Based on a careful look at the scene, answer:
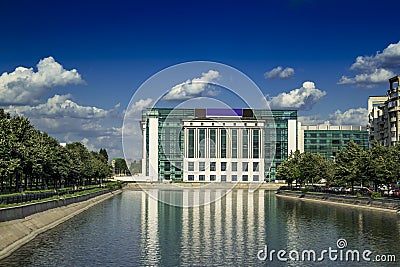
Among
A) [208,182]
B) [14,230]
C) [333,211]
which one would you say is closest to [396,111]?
[333,211]

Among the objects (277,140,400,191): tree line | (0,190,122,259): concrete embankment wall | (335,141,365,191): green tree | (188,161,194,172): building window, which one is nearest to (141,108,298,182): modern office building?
(188,161,194,172): building window

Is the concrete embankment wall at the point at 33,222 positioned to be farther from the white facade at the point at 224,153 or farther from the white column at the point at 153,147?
the white column at the point at 153,147

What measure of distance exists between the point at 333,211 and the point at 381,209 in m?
6.75

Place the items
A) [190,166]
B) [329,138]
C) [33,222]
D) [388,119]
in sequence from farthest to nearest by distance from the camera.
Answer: [329,138]
[190,166]
[388,119]
[33,222]

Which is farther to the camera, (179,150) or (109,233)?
(179,150)

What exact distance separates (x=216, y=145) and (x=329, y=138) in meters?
33.6

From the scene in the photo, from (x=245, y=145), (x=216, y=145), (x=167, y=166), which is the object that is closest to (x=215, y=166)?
(x=216, y=145)

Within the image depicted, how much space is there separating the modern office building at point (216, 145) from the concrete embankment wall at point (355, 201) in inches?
1960

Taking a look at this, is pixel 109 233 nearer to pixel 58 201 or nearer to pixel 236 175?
pixel 58 201

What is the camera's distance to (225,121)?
6393 inches

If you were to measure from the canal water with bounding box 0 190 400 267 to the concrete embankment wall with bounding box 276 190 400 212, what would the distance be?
5.36ft

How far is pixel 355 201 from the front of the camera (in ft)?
258

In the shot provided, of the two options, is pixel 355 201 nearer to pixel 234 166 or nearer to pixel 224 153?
pixel 234 166

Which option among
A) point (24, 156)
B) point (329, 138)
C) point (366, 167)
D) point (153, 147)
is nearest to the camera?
point (24, 156)
